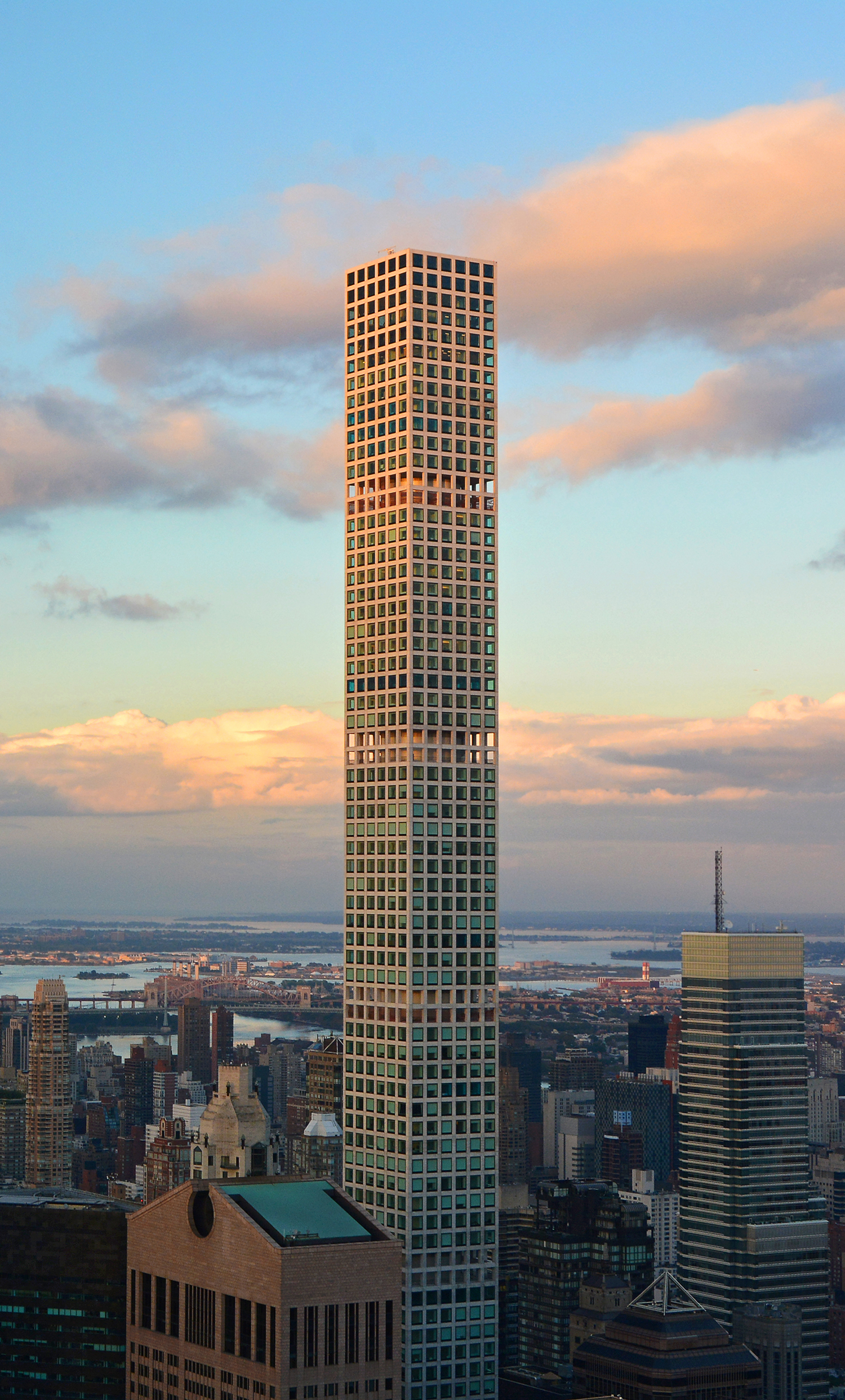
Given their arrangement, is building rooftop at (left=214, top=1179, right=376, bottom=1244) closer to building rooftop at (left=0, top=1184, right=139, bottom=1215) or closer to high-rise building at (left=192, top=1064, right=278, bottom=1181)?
high-rise building at (left=192, top=1064, right=278, bottom=1181)

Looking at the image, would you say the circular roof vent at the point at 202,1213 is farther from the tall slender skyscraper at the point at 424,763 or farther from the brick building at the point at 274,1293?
the tall slender skyscraper at the point at 424,763

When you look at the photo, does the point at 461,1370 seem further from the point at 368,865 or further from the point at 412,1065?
the point at 368,865

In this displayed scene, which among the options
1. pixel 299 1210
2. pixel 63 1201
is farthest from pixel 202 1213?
pixel 63 1201

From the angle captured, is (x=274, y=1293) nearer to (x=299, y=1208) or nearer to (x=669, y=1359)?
(x=299, y=1208)

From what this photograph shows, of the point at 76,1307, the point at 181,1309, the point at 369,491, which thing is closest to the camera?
the point at 181,1309

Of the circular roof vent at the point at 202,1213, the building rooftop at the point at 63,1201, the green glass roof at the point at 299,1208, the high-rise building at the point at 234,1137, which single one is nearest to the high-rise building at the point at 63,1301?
the building rooftop at the point at 63,1201

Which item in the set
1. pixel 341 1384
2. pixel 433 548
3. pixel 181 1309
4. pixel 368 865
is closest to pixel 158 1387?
pixel 181 1309

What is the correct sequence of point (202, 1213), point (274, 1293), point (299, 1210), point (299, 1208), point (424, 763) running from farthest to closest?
point (424, 763)
point (202, 1213)
point (299, 1208)
point (299, 1210)
point (274, 1293)
